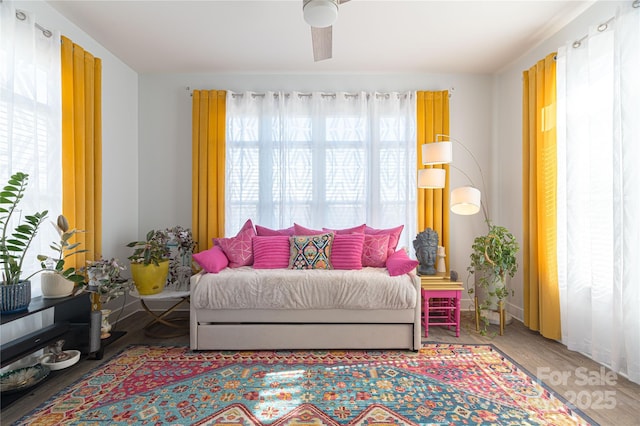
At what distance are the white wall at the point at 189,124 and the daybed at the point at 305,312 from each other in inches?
58.4

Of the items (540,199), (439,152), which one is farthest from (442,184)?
(540,199)

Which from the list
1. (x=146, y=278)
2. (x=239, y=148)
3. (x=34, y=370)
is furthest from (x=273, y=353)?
(x=239, y=148)

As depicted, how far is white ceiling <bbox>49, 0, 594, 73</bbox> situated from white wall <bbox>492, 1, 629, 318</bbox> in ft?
0.45

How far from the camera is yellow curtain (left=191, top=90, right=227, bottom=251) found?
370 cm

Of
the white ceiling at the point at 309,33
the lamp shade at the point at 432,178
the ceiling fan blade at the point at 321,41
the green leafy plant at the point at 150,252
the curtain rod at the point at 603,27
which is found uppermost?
the white ceiling at the point at 309,33

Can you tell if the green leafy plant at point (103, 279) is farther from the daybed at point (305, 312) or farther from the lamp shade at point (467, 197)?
the lamp shade at point (467, 197)

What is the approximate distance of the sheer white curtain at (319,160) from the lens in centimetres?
374

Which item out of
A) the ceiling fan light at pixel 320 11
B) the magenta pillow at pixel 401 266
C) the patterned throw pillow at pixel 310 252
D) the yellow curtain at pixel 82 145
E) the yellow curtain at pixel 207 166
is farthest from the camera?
the yellow curtain at pixel 207 166

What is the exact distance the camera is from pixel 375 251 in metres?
3.27

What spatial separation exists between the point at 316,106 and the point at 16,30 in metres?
2.53

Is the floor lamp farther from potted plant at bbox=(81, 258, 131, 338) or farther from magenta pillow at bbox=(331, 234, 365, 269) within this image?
potted plant at bbox=(81, 258, 131, 338)

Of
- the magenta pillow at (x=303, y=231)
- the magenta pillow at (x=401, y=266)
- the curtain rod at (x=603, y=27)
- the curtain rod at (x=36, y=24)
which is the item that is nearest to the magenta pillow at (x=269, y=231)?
the magenta pillow at (x=303, y=231)

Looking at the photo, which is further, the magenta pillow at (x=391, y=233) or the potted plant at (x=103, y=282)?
the magenta pillow at (x=391, y=233)

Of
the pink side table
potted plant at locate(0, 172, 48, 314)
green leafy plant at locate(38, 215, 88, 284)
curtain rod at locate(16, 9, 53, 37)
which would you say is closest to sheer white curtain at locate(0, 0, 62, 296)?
curtain rod at locate(16, 9, 53, 37)
